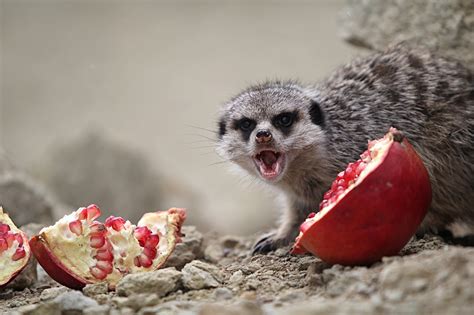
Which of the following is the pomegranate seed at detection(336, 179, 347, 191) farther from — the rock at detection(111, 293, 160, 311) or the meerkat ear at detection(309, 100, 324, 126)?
the meerkat ear at detection(309, 100, 324, 126)

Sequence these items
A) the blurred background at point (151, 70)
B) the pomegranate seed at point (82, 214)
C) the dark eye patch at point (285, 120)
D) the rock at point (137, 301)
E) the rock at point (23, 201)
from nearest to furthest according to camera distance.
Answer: the rock at point (137, 301) < the pomegranate seed at point (82, 214) < the dark eye patch at point (285, 120) < the rock at point (23, 201) < the blurred background at point (151, 70)

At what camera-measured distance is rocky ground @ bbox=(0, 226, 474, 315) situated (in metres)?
2.15

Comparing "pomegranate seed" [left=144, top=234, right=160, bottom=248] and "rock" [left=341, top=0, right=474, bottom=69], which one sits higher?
"rock" [left=341, top=0, right=474, bottom=69]

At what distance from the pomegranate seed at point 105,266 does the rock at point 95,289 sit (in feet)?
0.40

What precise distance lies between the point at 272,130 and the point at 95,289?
4.45ft

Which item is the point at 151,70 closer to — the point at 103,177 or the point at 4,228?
the point at 103,177

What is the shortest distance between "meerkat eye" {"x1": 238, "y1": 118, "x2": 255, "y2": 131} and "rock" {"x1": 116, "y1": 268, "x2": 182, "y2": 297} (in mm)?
1421

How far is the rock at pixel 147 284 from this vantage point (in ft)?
9.17

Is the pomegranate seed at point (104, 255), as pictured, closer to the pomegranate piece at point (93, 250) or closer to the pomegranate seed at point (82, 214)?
the pomegranate piece at point (93, 250)

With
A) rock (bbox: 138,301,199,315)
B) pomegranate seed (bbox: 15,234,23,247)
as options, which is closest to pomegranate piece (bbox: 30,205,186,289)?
pomegranate seed (bbox: 15,234,23,247)

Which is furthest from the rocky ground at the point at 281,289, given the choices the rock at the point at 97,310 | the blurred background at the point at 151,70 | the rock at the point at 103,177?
the blurred background at the point at 151,70

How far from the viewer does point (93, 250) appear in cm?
315

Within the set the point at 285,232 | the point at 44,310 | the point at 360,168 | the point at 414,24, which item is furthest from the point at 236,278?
the point at 414,24

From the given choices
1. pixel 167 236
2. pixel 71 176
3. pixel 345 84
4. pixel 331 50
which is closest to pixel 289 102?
pixel 345 84
